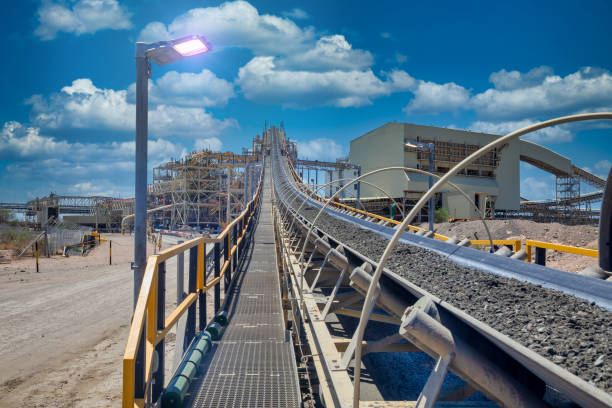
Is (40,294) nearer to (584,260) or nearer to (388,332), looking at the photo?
(388,332)

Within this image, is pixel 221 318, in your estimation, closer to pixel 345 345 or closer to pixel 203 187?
pixel 345 345

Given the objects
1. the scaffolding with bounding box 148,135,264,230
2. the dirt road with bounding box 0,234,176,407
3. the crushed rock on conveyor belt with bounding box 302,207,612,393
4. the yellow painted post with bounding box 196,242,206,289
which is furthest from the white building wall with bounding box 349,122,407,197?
the crushed rock on conveyor belt with bounding box 302,207,612,393

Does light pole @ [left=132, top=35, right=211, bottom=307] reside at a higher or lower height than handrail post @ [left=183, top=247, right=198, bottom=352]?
higher

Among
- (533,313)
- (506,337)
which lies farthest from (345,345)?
(506,337)

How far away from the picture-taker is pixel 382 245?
5352mm

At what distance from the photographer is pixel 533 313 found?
94.7 inches

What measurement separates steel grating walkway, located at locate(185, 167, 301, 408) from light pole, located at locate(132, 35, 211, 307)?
1451mm

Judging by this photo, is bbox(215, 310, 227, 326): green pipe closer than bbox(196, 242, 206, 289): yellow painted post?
No

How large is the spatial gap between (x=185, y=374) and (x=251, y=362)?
918 millimetres

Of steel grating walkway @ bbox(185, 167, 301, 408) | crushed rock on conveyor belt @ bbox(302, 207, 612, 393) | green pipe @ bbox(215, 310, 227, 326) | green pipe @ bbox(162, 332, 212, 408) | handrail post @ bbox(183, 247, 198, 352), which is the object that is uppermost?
crushed rock on conveyor belt @ bbox(302, 207, 612, 393)

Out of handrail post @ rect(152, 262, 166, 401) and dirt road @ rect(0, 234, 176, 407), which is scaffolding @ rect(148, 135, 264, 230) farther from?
handrail post @ rect(152, 262, 166, 401)

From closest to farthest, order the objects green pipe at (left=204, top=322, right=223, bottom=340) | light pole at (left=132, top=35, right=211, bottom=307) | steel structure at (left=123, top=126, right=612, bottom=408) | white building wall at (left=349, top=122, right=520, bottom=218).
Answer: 1. steel structure at (left=123, top=126, right=612, bottom=408)
2. light pole at (left=132, top=35, right=211, bottom=307)
3. green pipe at (left=204, top=322, right=223, bottom=340)
4. white building wall at (left=349, top=122, right=520, bottom=218)

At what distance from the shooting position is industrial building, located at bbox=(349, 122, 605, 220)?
3697 centimetres

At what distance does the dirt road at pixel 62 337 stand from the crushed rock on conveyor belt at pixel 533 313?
5.86 m
